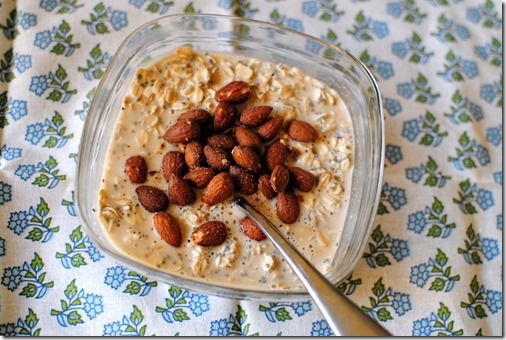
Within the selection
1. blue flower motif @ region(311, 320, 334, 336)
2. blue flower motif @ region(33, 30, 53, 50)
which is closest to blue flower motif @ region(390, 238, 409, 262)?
blue flower motif @ region(311, 320, 334, 336)

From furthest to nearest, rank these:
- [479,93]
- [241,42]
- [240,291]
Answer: [479,93]
[241,42]
[240,291]

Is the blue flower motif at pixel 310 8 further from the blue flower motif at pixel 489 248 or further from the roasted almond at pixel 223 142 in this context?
the blue flower motif at pixel 489 248

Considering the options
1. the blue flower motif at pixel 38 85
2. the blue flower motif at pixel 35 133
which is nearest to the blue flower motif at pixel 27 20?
the blue flower motif at pixel 38 85

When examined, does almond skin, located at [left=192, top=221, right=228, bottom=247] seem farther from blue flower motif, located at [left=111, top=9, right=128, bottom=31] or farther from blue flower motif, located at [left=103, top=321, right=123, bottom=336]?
blue flower motif, located at [left=111, top=9, right=128, bottom=31]

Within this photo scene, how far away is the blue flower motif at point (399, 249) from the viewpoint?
49.9 inches

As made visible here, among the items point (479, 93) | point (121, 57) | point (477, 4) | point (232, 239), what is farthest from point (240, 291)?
point (477, 4)

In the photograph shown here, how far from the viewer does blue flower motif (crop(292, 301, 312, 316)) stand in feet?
3.91

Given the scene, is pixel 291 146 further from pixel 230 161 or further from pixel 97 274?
pixel 97 274

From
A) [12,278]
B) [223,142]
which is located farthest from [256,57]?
[12,278]

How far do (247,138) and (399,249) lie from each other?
1.41 ft

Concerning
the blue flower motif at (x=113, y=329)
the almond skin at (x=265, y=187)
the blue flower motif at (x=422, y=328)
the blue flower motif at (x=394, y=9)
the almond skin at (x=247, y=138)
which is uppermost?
the blue flower motif at (x=394, y=9)

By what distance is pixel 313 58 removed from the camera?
1.32 metres

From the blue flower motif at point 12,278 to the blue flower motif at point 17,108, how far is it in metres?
0.33

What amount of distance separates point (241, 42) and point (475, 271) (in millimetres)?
752
